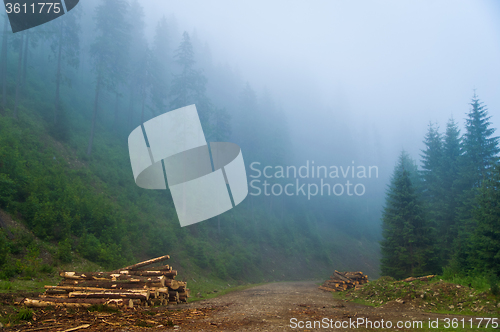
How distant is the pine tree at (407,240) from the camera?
1948 cm

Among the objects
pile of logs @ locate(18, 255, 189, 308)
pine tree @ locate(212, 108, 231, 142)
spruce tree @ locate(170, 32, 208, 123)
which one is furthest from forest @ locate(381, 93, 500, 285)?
spruce tree @ locate(170, 32, 208, 123)

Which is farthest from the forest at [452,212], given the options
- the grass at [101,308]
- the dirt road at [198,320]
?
the grass at [101,308]

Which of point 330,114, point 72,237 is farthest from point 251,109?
point 330,114

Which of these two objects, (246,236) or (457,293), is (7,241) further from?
(246,236)

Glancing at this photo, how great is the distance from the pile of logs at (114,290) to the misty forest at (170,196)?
8.78 ft

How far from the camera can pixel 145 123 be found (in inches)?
1427

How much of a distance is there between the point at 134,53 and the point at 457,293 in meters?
53.8

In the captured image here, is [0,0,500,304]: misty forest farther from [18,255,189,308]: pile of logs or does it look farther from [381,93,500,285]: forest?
[18,255,189,308]: pile of logs

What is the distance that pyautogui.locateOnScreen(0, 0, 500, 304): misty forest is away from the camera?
13891mm

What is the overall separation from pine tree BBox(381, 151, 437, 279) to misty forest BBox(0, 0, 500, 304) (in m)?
0.10

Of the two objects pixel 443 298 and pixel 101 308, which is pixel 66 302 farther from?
pixel 443 298

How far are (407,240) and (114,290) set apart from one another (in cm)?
1999

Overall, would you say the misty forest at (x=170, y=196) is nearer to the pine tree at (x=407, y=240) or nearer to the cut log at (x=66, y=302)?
the pine tree at (x=407, y=240)

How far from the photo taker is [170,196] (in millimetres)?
29266
